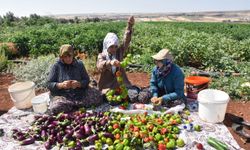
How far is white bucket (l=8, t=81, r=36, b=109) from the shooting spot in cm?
487

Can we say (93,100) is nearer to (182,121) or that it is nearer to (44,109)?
(44,109)

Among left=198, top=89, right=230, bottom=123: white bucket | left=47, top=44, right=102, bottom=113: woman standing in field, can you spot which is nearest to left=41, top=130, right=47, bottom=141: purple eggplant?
left=47, top=44, right=102, bottom=113: woman standing in field

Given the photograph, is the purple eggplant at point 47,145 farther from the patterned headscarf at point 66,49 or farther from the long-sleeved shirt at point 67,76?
the patterned headscarf at point 66,49

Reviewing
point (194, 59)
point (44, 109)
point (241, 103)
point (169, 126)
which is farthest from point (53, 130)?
point (194, 59)

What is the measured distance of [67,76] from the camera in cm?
474

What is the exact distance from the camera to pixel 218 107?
412cm

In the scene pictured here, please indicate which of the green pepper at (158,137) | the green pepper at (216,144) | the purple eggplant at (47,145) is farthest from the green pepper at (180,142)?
the purple eggplant at (47,145)

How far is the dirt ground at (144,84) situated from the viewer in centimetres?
445

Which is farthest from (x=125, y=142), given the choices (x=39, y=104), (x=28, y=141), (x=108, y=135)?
(x=39, y=104)

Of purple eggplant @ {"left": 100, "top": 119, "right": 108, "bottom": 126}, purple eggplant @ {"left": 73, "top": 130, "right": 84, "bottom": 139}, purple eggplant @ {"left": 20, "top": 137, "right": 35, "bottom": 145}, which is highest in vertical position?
purple eggplant @ {"left": 100, "top": 119, "right": 108, "bottom": 126}

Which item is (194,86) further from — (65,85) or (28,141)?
(28,141)

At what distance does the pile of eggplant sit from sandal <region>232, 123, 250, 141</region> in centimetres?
176

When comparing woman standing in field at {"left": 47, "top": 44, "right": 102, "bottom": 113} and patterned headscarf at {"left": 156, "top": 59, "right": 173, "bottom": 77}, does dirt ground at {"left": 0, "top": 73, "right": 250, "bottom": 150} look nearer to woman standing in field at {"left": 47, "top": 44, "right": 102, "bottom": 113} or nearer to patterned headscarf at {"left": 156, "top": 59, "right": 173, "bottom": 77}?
patterned headscarf at {"left": 156, "top": 59, "right": 173, "bottom": 77}

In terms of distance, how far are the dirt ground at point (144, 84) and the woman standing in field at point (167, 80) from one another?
0.87 meters
